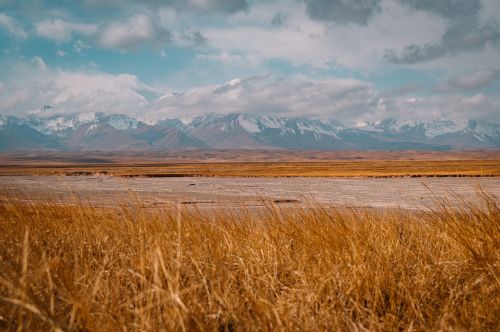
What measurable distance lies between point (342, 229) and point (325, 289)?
164cm

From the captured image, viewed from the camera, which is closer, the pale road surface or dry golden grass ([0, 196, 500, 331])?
dry golden grass ([0, 196, 500, 331])

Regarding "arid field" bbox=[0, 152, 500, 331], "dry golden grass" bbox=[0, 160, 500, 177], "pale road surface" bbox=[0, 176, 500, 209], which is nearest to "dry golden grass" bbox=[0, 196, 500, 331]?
"arid field" bbox=[0, 152, 500, 331]

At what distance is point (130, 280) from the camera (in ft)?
11.8

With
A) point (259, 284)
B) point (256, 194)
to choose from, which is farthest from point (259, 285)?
point (256, 194)

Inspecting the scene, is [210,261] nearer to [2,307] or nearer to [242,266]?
[242,266]

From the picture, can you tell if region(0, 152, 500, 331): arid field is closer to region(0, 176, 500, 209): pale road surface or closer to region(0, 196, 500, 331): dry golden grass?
region(0, 196, 500, 331): dry golden grass

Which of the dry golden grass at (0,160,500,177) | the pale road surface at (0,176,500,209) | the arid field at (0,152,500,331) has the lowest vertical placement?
the dry golden grass at (0,160,500,177)

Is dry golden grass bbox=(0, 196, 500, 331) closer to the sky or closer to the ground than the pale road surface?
closer to the sky

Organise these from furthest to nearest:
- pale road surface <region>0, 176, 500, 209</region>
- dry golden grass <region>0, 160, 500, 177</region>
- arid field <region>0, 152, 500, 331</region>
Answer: dry golden grass <region>0, 160, 500, 177</region> < pale road surface <region>0, 176, 500, 209</region> < arid field <region>0, 152, 500, 331</region>

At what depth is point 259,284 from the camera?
3516 mm

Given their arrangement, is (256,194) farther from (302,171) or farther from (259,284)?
(302,171)

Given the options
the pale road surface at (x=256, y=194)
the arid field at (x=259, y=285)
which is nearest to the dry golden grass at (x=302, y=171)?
the pale road surface at (x=256, y=194)

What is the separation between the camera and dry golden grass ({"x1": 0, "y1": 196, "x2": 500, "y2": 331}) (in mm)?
2514

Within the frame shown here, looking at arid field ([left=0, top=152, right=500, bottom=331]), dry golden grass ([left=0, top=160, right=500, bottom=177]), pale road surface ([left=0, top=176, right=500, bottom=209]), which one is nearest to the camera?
arid field ([left=0, top=152, right=500, bottom=331])
